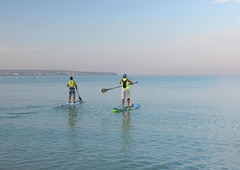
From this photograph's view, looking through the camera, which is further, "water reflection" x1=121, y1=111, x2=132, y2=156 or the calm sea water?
"water reflection" x1=121, y1=111, x2=132, y2=156

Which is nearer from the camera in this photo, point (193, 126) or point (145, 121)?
point (193, 126)

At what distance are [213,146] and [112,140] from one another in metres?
4.56

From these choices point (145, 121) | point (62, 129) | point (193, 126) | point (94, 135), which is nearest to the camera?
point (94, 135)

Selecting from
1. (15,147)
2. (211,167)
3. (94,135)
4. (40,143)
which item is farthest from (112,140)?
(211,167)

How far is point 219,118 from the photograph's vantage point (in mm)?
22391

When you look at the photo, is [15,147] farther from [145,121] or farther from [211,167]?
[145,121]

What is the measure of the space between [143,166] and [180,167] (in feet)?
4.10

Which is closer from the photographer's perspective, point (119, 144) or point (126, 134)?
point (119, 144)

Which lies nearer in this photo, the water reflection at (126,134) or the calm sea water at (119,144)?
the calm sea water at (119,144)

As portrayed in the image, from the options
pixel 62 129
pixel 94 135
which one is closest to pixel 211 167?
pixel 94 135

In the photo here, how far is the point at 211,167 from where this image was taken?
34.3 ft

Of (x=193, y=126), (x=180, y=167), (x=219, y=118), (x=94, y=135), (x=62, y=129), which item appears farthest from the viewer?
(x=219, y=118)

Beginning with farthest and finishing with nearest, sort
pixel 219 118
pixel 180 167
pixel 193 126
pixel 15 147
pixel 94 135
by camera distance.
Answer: pixel 219 118 < pixel 193 126 < pixel 94 135 < pixel 15 147 < pixel 180 167

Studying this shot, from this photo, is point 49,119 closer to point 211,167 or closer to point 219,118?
point 219,118
